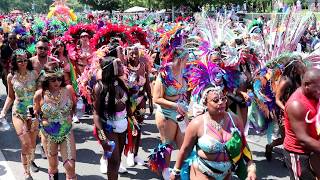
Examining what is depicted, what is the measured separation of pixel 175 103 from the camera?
519cm

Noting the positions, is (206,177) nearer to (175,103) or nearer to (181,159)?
(181,159)

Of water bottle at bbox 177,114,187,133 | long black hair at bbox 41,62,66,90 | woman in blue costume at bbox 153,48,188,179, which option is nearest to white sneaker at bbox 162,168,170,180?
woman in blue costume at bbox 153,48,188,179

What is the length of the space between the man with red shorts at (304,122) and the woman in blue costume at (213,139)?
17.5 inches

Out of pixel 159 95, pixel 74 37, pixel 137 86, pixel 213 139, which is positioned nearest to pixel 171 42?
pixel 159 95

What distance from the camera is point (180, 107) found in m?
5.13

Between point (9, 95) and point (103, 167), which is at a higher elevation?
point (9, 95)

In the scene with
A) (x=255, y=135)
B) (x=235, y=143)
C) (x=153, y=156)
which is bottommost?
(x=255, y=135)

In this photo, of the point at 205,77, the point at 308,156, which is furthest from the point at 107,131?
the point at 308,156

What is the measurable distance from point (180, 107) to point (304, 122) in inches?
72.8

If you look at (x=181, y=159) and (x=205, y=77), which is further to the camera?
(x=205, y=77)

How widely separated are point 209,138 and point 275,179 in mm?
2560

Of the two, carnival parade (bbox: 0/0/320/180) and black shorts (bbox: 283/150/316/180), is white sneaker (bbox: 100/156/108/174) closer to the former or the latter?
carnival parade (bbox: 0/0/320/180)

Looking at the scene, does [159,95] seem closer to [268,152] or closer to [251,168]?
[251,168]

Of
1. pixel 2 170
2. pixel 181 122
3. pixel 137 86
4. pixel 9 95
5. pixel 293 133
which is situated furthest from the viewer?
pixel 137 86
